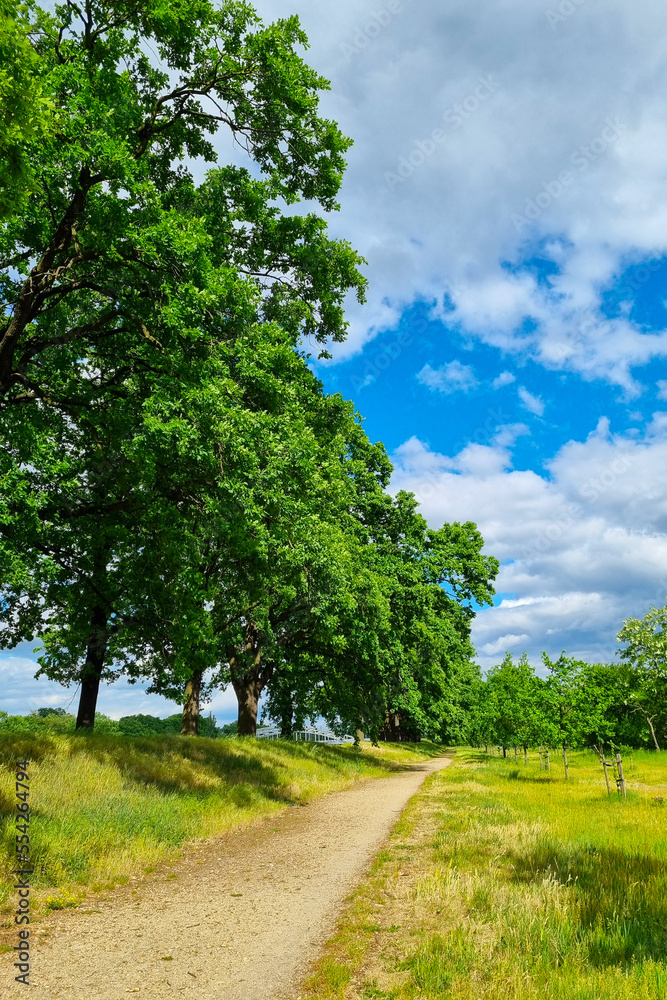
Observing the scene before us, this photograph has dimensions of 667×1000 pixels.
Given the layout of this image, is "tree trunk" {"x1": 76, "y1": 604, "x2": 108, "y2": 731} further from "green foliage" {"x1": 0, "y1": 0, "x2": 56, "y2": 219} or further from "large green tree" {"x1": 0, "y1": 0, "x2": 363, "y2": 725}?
"green foliage" {"x1": 0, "y1": 0, "x2": 56, "y2": 219}

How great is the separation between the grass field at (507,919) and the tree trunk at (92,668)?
31.7ft

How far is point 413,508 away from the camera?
112 ft

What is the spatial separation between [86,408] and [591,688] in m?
26.5

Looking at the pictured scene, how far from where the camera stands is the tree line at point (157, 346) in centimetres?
1013

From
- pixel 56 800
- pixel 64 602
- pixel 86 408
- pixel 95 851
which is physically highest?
pixel 86 408

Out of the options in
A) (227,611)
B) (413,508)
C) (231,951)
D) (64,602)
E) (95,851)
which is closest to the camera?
(231,951)

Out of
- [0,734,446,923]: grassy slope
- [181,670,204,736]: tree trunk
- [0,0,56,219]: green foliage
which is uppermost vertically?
[0,0,56,219]: green foliage

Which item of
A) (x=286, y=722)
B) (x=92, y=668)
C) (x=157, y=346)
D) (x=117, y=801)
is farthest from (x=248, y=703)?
(x=157, y=346)

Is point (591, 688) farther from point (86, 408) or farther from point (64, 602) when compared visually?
point (86, 408)

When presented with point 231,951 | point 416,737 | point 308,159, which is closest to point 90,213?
point 308,159

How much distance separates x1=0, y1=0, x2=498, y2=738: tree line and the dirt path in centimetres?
453

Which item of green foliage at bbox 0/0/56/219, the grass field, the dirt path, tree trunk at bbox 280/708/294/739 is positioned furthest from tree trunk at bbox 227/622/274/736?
green foliage at bbox 0/0/56/219

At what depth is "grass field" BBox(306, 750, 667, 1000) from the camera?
16.3ft

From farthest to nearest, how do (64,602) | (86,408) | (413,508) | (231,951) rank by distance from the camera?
(413,508) < (64,602) < (86,408) < (231,951)
